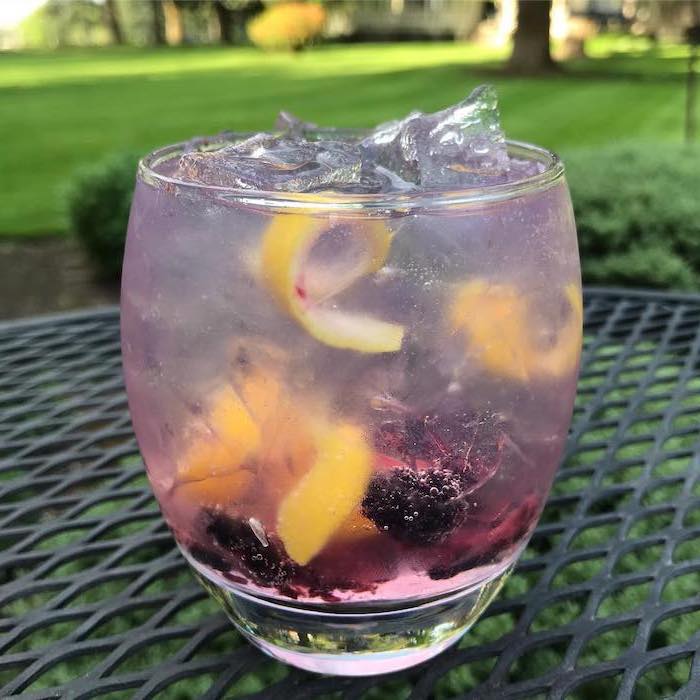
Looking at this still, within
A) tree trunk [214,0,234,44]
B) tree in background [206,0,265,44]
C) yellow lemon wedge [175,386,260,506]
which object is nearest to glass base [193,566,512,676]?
yellow lemon wedge [175,386,260,506]

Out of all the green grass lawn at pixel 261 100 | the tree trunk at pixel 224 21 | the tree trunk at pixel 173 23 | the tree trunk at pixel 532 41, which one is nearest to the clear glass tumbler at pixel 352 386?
the green grass lawn at pixel 261 100

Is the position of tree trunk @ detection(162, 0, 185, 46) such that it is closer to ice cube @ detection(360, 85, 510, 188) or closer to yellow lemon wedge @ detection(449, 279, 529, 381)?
ice cube @ detection(360, 85, 510, 188)

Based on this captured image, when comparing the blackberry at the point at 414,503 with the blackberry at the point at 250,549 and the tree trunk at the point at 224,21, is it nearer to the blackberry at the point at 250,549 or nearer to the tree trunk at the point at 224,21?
the blackberry at the point at 250,549

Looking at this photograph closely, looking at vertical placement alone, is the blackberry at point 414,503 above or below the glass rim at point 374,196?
below

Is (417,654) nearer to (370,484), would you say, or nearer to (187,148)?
(370,484)

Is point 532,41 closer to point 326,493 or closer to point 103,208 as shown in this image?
point 103,208

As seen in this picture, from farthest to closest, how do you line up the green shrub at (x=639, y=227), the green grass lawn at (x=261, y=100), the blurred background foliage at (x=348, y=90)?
the green grass lawn at (x=261, y=100) → the blurred background foliage at (x=348, y=90) → the green shrub at (x=639, y=227)
